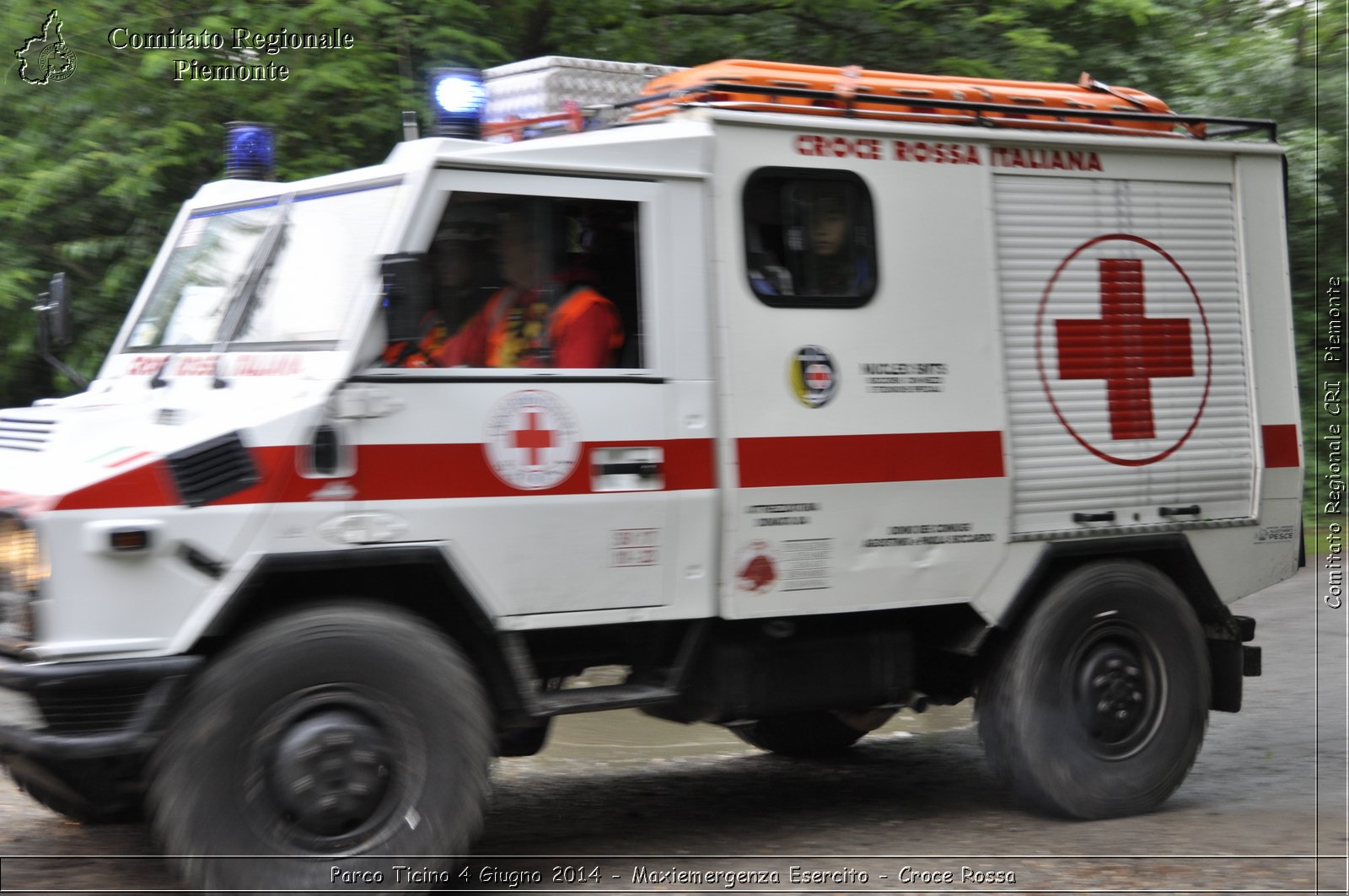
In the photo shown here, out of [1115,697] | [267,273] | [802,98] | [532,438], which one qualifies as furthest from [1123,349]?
[267,273]

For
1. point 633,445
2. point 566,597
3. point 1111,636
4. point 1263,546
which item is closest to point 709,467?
Result: point 633,445

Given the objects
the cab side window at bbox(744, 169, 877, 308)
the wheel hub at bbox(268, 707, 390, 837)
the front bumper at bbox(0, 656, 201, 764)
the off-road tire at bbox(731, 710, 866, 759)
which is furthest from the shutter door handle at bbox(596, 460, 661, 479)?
the off-road tire at bbox(731, 710, 866, 759)

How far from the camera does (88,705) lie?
444cm

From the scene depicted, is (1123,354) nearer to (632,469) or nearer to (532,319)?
(632,469)

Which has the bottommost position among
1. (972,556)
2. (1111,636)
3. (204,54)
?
(1111,636)

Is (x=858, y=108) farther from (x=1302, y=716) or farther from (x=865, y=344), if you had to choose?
(x=1302, y=716)

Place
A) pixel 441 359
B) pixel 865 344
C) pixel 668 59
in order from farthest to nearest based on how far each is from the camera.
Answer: pixel 668 59 → pixel 865 344 → pixel 441 359

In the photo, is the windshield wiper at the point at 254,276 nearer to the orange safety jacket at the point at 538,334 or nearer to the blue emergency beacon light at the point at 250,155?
the blue emergency beacon light at the point at 250,155

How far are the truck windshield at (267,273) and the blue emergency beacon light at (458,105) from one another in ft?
1.21

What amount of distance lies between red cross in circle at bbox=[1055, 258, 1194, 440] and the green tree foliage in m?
3.73

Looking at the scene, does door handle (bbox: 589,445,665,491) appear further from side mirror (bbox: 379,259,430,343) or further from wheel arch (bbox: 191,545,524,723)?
side mirror (bbox: 379,259,430,343)

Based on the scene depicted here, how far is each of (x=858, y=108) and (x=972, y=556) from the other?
73.1 inches

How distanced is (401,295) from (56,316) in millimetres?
2204

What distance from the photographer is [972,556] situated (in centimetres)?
607
